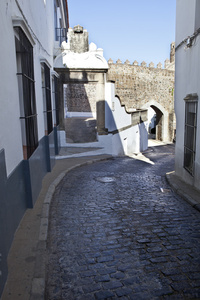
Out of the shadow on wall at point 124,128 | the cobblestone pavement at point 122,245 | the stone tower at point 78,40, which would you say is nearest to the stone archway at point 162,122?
the shadow on wall at point 124,128

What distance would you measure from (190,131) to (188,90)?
1074 millimetres

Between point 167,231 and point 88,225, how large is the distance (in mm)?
1333

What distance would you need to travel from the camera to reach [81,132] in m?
15.9

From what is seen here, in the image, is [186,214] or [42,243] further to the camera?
[186,214]

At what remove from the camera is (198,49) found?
6.11m

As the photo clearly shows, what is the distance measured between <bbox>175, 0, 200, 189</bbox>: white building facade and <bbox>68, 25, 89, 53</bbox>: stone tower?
16.0 ft

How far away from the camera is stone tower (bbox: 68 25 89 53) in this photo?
11.5 metres

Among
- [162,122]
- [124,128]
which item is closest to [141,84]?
[162,122]

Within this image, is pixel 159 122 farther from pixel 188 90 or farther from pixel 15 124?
pixel 15 124

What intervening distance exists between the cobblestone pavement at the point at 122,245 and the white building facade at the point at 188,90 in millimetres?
1103

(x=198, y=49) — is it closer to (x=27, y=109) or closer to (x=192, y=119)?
(x=192, y=119)

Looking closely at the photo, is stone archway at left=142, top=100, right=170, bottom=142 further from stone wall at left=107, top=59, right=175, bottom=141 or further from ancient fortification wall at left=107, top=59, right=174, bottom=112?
ancient fortification wall at left=107, top=59, right=174, bottom=112

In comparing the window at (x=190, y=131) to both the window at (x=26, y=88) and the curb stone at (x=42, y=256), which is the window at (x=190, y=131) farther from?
the window at (x=26, y=88)

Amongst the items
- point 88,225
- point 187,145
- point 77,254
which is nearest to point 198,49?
point 187,145
